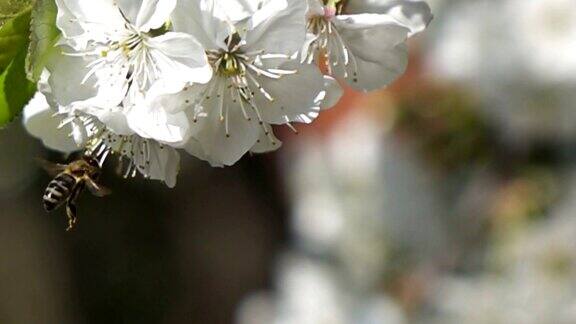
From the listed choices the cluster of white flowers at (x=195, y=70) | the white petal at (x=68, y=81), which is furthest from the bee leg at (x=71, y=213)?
the white petal at (x=68, y=81)

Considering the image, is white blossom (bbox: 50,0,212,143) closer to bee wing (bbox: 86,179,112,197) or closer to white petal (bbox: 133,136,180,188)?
white petal (bbox: 133,136,180,188)

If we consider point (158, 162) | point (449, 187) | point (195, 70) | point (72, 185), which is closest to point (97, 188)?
point (72, 185)

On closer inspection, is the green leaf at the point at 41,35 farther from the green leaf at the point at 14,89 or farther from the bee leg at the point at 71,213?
the bee leg at the point at 71,213

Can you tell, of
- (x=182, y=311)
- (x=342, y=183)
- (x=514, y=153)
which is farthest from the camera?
(x=182, y=311)

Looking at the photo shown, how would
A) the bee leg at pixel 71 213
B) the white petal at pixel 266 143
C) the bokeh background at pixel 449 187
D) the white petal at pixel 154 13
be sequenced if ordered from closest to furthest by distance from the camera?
the white petal at pixel 154 13, the white petal at pixel 266 143, the bee leg at pixel 71 213, the bokeh background at pixel 449 187

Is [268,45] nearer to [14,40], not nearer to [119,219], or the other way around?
[14,40]

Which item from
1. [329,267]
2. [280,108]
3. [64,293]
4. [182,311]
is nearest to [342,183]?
[329,267]

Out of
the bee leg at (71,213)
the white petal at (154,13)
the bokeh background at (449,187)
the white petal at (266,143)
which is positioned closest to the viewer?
the white petal at (154,13)
